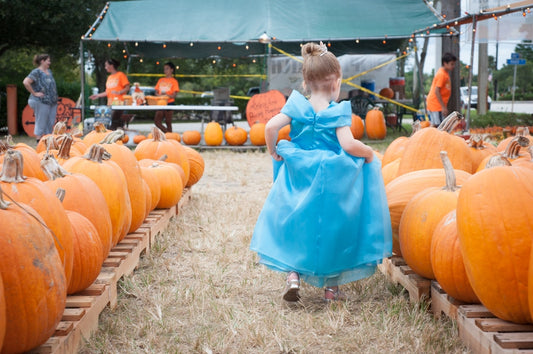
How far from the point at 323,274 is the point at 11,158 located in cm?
147

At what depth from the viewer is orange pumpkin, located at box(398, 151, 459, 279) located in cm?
254

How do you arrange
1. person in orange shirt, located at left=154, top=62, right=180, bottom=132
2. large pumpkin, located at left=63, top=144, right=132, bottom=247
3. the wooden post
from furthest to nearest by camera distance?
the wooden post
person in orange shirt, located at left=154, top=62, right=180, bottom=132
large pumpkin, located at left=63, top=144, right=132, bottom=247

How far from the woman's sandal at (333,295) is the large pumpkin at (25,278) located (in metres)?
1.37

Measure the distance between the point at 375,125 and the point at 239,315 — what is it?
10.5m

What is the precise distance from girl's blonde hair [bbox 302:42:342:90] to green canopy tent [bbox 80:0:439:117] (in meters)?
7.93

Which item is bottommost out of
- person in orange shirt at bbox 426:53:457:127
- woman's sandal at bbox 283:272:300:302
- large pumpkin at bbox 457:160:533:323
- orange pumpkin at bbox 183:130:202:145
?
woman's sandal at bbox 283:272:300:302

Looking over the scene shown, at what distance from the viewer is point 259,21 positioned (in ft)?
37.5

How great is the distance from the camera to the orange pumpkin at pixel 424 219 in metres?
2.54

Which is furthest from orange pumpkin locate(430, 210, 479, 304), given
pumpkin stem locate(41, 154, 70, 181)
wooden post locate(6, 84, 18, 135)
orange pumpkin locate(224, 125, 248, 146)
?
wooden post locate(6, 84, 18, 135)

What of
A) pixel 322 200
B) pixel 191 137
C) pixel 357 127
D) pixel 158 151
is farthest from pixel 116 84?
pixel 322 200

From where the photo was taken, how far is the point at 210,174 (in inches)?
302

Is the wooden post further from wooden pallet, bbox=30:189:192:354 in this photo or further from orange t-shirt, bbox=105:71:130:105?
wooden pallet, bbox=30:189:192:354

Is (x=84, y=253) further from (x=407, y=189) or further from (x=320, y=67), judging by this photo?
(x=407, y=189)

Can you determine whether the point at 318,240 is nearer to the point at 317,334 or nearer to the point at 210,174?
the point at 317,334
